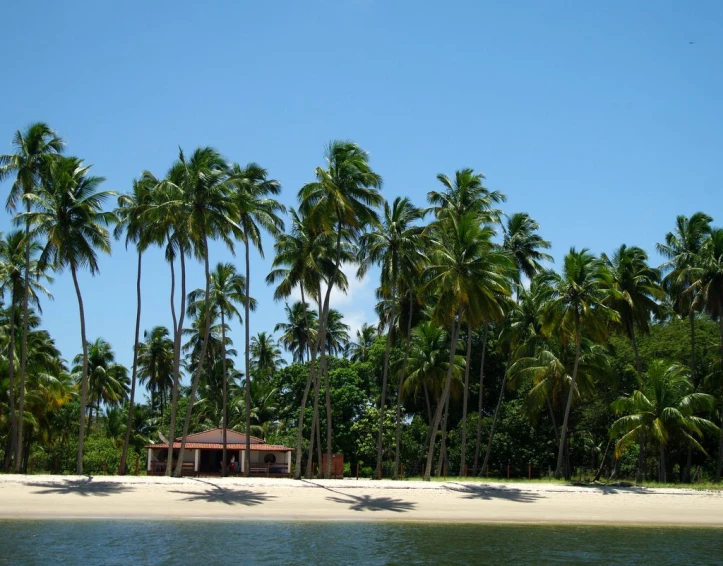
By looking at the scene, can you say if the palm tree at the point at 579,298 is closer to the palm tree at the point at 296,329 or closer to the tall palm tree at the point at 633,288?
the tall palm tree at the point at 633,288

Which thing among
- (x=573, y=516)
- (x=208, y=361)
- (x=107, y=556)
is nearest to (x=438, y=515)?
(x=573, y=516)

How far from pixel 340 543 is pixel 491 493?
453 inches

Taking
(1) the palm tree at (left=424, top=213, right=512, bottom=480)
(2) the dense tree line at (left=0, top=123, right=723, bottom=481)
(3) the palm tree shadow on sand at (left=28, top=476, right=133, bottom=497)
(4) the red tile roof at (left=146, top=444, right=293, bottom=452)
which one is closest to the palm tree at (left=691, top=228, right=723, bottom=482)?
(2) the dense tree line at (left=0, top=123, right=723, bottom=481)

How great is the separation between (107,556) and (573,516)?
1647 cm

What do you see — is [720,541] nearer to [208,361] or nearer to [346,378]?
[346,378]

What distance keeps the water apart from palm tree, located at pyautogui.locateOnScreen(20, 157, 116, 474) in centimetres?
1098

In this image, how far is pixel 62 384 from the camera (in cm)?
4200

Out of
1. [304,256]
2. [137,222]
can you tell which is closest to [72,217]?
[137,222]

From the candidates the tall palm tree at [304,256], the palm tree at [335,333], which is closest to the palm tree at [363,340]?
the palm tree at [335,333]

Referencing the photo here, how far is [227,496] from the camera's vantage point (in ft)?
94.3

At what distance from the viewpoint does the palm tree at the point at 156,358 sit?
2474 inches

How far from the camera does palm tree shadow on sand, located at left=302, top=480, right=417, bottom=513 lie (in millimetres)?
28094

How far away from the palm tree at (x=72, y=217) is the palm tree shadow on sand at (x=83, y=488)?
11.1 ft

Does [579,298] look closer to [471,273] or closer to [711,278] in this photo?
[471,273]
